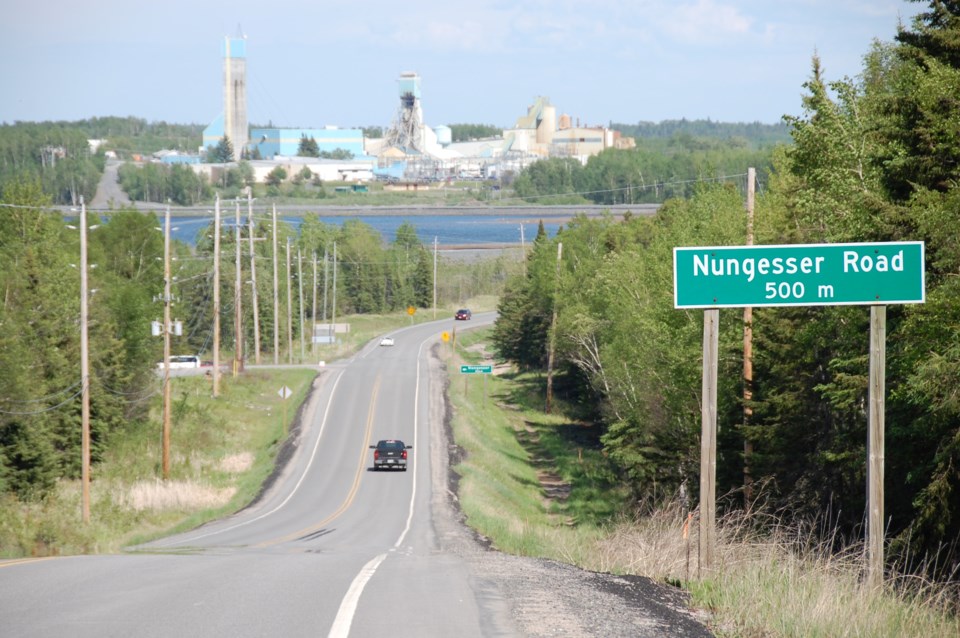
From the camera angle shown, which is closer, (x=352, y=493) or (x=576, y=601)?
(x=576, y=601)

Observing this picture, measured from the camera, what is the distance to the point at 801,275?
1198 cm

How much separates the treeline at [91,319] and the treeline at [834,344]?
23.0 m

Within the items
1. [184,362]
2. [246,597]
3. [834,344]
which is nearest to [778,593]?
[246,597]

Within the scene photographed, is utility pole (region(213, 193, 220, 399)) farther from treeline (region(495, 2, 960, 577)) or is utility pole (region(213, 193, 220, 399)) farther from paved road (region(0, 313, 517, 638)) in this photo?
paved road (region(0, 313, 517, 638))

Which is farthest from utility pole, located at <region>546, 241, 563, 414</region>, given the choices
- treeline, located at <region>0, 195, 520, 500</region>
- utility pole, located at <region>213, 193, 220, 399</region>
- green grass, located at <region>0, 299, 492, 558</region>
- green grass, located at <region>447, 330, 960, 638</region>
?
green grass, located at <region>447, 330, 960, 638</region>

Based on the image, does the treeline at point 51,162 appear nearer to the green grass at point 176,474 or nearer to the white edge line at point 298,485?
the green grass at point 176,474

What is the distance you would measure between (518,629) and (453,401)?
56.5 m

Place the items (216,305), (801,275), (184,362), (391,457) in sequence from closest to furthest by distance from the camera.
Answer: (801,275), (391,457), (216,305), (184,362)

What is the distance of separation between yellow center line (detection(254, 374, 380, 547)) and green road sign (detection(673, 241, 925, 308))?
18.0 meters

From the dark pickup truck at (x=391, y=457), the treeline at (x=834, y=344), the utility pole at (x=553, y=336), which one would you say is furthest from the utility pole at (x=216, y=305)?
the utility pole at (x=553, y=336)

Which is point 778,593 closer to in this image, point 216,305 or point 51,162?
point 216,305

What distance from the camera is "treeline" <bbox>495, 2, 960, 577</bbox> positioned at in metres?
18.5

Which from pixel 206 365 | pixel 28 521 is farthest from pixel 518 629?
pixel 206 365

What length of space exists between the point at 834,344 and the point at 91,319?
1530 inches
